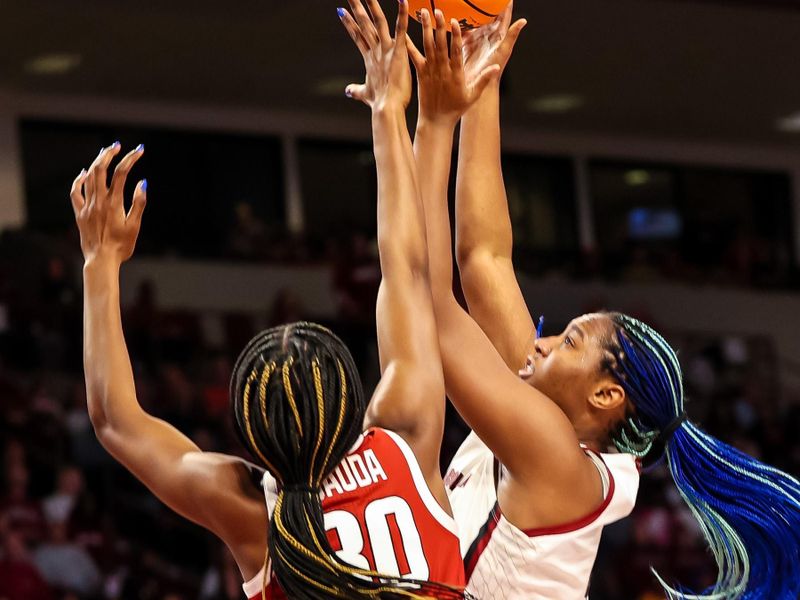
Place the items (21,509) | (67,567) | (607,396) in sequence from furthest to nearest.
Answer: (21,509), (67,567), (607,396)

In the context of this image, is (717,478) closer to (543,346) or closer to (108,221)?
(543,346)

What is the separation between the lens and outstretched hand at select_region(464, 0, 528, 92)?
251 centimetres

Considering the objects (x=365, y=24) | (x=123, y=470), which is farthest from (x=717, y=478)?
(x=123, y=470)

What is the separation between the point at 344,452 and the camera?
1911 mm

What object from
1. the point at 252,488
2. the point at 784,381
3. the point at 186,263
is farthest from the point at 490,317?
the point at 784,381

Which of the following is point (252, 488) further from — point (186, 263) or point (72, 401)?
point (186, 263)

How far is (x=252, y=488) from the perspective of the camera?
6.45 ft

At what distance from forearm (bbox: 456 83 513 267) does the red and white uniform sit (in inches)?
32.3

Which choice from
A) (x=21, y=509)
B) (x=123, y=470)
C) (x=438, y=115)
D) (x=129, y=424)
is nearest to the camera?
(x=129, y=424)

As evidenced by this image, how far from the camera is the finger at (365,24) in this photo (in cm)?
216

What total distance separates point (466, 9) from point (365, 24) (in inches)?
18.2

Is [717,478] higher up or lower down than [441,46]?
lower down

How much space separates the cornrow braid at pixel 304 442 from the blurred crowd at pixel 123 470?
5.34 m

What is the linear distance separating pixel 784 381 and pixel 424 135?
11330 millimetres
